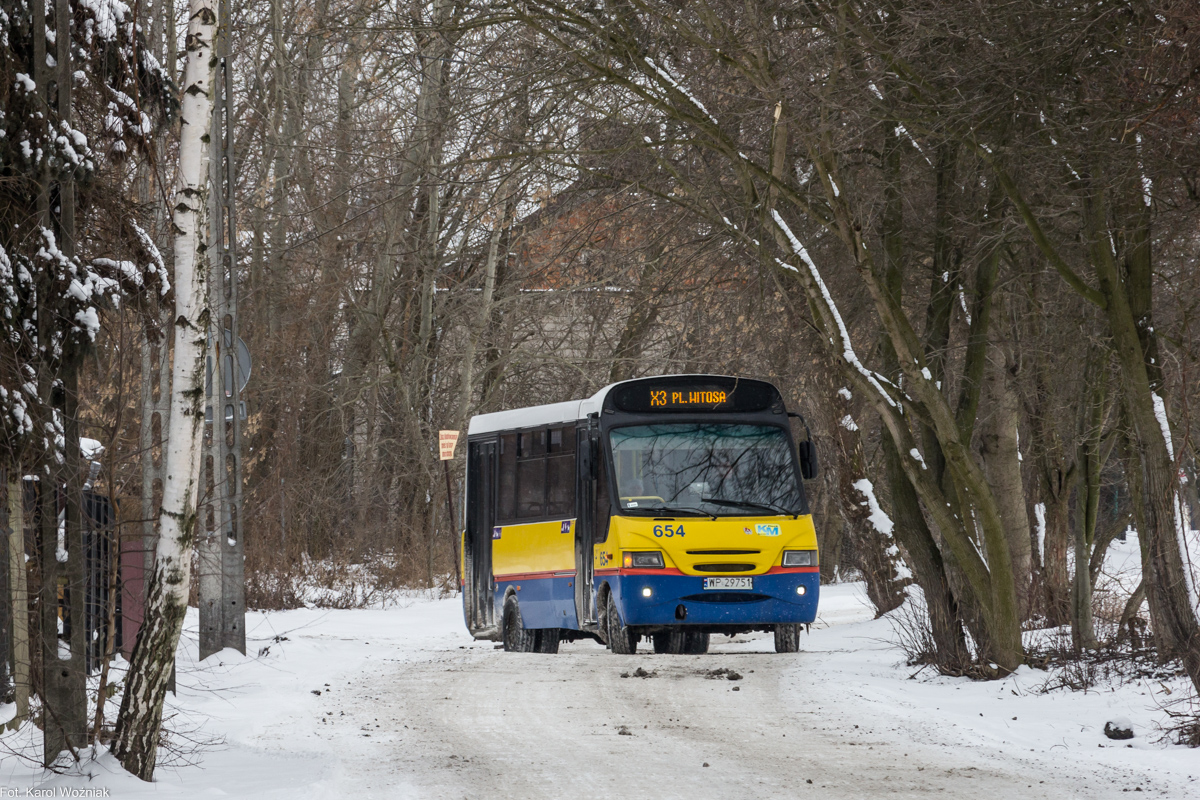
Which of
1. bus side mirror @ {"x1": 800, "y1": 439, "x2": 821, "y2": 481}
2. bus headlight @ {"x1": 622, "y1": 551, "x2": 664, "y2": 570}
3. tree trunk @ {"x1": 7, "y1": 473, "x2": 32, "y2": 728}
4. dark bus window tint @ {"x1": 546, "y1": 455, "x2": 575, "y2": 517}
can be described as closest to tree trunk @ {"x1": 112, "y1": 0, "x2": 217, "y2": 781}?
tree trunk @ {"x1": 7, "y1": 473, "x2": 32, "y2": 728}

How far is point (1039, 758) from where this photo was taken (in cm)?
972

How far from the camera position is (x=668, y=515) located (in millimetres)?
17016

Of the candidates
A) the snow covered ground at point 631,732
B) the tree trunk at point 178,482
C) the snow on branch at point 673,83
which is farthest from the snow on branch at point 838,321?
the tree trunk at point 178,482

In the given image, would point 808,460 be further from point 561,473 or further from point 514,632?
point 514,632

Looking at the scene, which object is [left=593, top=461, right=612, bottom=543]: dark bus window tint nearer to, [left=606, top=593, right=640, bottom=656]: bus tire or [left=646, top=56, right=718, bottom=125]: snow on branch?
[left=606, top=593, right=640, bottom=656]: bus tire

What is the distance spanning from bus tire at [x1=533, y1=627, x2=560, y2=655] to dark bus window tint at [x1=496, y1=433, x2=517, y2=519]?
4.77 feet

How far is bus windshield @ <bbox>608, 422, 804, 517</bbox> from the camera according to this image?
17.2 m

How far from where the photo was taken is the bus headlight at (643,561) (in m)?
16.7

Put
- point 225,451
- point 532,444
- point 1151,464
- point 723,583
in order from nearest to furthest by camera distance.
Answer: point 1151,464
point 225,451
point 723,583
point 532,444

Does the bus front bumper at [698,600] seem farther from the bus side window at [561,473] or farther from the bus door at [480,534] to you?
the bus door at [480,534]

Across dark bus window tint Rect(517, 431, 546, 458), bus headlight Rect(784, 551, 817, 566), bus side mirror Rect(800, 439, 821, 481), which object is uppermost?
dark bus window tint Rect(517, 431, 546, 458)

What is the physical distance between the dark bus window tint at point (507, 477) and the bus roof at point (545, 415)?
0.17m

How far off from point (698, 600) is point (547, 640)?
3191 millimetres

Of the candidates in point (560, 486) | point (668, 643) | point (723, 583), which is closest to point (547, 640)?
point (668, 643)
